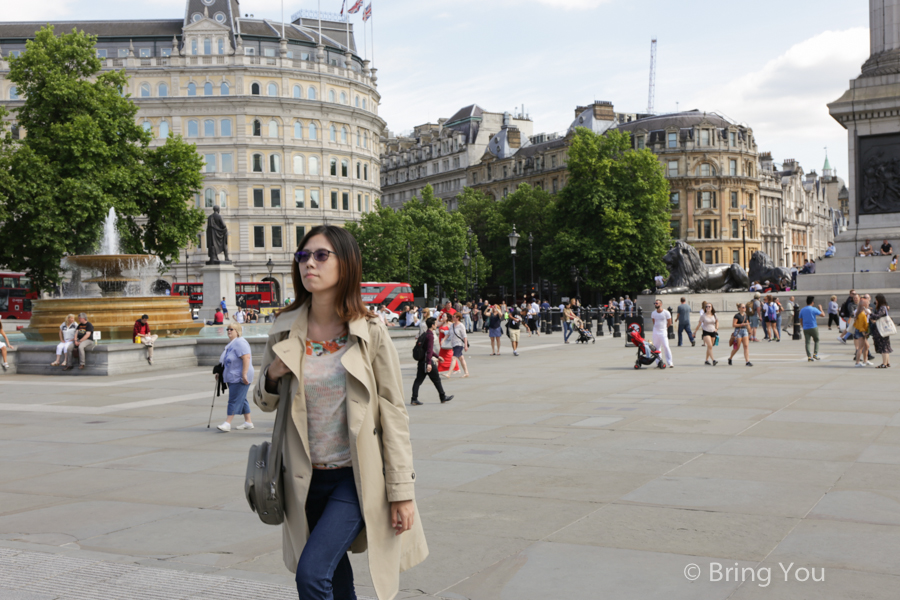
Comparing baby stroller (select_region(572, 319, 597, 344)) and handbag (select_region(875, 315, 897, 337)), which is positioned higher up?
handbag (select_region(875, 315, 897, 337))

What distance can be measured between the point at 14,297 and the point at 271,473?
56.0m

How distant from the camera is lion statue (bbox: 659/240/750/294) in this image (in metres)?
37.4

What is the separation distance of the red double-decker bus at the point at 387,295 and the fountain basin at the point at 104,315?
1243 inches

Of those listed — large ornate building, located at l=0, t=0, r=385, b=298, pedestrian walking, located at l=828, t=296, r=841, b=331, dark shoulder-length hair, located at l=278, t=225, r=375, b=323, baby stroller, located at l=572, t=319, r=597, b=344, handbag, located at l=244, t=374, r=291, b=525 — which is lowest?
baby stroller, located at l=572, t=319, r=597, b=344

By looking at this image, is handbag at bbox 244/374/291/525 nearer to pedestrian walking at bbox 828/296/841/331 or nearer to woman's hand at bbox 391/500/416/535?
woman's hand at bbox 391/500/416/535

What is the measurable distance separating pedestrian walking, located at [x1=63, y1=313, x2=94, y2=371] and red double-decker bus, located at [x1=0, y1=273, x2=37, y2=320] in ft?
114

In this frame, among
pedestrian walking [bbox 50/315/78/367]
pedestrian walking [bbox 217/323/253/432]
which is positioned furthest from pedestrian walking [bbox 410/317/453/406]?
pedestrian walking [bbox 50/315/78/367]

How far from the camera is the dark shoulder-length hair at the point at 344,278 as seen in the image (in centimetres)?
352

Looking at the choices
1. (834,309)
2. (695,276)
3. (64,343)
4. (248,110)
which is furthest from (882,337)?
(248,110)

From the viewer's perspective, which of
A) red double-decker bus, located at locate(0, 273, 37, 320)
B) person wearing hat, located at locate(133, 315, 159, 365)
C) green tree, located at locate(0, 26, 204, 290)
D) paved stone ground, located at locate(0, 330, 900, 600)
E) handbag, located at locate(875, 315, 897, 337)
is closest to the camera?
paved stone ground, located at locate(0, 330, 900, 600)

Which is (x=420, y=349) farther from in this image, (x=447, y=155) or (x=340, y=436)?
(x=447, y=155)

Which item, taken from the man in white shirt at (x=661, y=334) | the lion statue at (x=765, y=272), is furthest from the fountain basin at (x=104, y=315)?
the lion statue at (x=765, y=272)

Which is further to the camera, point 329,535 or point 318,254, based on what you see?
point 318,254

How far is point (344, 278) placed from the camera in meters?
3.55
